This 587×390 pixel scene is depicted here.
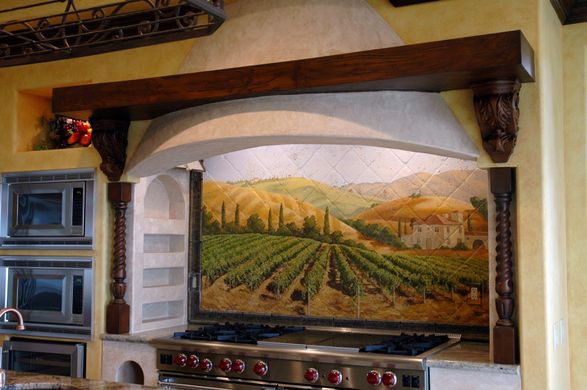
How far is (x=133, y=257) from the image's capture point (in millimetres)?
5078

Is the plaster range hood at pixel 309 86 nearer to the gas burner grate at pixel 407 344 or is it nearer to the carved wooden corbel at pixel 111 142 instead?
the carved wooden corbel at pixel 111 142

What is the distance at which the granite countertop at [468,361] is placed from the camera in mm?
3785

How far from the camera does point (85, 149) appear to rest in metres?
5.18

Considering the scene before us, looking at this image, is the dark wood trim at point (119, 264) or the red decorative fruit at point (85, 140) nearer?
the dark wood trim at point (119, 264)

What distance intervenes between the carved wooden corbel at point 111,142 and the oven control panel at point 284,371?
4.09 ft

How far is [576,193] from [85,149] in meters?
3.21

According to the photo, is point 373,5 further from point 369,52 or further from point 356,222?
point 356,222

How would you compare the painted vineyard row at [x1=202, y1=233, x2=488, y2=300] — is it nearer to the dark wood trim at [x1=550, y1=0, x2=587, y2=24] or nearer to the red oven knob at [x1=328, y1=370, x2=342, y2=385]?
the red oven knob at [x1=328, y1=370, x2=342, y2=385]

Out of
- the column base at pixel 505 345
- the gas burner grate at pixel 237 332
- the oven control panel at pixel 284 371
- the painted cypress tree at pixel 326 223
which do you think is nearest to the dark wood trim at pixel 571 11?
the column base at pixel 505 345

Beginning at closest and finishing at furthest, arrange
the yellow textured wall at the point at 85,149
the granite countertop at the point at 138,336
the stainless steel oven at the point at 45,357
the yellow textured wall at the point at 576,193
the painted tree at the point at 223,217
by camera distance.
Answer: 1. the yellow textured wall at the point at 576,193
2. the granite countertop at the point at 138,336
3. the yellow textured wall at the point at 85,149
4. the stainless steel oven at the point at 45,357
5. the painted tree at the point at 223,217

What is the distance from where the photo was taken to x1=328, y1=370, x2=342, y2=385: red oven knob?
4129 millimetres

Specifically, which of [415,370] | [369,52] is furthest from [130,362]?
[369,52]

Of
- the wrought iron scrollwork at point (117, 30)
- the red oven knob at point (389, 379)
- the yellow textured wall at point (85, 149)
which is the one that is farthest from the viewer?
the yellow textured wall at point (85, 149)

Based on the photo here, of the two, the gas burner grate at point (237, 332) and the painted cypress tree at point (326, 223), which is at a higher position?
the painted cypress tree at point (326, 223)
